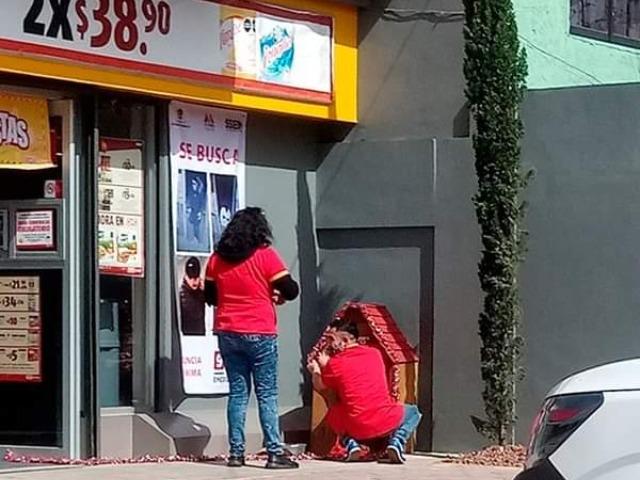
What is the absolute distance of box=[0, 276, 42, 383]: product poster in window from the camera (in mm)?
10992

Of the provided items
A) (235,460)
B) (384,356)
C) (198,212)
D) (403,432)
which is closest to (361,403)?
(403,432)

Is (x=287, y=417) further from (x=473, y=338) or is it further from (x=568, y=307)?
(x=568, y=307)

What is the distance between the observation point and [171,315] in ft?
38.0

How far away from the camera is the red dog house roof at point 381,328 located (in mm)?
11992

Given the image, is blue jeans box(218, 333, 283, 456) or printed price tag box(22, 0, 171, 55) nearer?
printed price tag box(22, 0, 171, 55)

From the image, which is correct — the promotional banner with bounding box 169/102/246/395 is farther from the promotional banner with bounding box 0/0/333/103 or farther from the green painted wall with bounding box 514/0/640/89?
the green painted wall with bounding box 514/0/640/89

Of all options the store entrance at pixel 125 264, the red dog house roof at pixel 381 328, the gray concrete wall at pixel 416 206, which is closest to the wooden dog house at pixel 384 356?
the red dog house roof at pixel 381 328

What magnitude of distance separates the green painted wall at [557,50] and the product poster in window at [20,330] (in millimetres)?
4589

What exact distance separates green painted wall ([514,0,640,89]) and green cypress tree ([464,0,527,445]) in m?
1.00

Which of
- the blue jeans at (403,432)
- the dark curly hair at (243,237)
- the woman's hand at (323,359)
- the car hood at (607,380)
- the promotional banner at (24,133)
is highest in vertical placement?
the promotional banner at (24,133)

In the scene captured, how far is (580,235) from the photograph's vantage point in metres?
11.6

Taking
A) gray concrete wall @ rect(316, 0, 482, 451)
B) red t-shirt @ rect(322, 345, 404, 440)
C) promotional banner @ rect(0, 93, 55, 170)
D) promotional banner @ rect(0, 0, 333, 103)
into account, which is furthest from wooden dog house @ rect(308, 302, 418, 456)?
promotional banner @ rect(0, 93, 55, 170)

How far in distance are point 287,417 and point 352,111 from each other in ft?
9.01

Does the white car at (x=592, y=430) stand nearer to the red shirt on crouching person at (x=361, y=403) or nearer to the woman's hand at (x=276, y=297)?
the woman's hand at (x=276, y=297)
